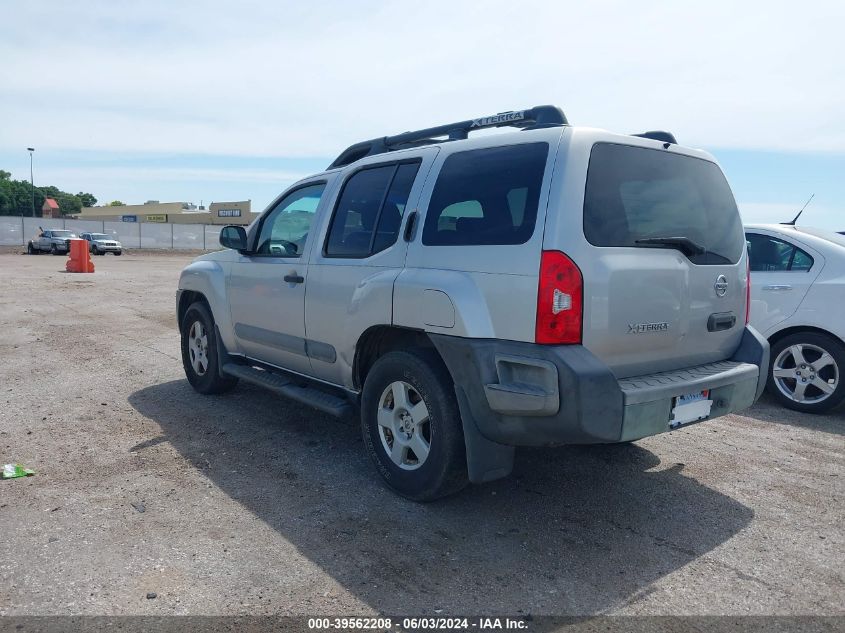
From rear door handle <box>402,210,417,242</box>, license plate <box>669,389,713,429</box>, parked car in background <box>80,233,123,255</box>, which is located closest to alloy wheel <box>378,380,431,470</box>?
rear door handle <box>402,210,417,242</box>

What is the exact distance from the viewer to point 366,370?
14.4ft

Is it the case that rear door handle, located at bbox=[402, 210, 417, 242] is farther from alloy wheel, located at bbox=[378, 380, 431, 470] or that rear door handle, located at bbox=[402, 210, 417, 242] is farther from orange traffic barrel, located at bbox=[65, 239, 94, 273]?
orange traffic barrel, located at bbox=[65, 239, 94, 273]

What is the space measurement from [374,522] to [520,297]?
4.83 ft

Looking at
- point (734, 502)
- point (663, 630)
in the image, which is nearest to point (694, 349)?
point (734, 502)

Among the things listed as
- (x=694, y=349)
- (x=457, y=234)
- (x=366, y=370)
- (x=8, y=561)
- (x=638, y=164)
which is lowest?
(x=8, y=561)

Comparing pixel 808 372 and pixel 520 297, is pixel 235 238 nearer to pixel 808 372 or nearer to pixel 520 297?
pixel 520 297

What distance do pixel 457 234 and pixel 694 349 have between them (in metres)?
1.48

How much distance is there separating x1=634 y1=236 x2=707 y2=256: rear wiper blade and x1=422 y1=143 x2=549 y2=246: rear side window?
625mm

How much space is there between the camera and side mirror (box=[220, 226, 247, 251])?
549cm

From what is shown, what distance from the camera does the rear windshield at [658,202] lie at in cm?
341

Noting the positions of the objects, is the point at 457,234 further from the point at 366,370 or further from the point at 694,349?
the point at 694,349

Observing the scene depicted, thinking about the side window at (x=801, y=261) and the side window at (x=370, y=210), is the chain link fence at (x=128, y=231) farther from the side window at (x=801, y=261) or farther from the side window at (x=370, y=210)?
the side window at (x=801, y=261)

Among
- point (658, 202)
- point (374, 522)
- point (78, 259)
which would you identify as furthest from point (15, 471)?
point (78, 259)

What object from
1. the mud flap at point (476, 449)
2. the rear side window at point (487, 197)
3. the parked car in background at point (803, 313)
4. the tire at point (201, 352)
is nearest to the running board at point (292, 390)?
the tire at point (201, 352)
